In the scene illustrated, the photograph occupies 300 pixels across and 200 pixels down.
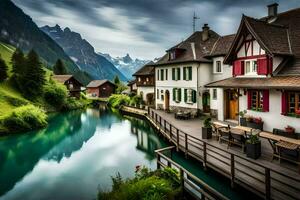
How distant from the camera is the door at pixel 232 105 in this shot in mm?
20453

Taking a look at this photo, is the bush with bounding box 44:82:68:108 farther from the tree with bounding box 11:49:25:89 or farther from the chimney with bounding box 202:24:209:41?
the chimney with bounding box 202:24:209:41

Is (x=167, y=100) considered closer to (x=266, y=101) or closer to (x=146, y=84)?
(x=146, y=84)

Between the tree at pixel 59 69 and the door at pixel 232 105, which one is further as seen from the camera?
the tree at pixel 59 69

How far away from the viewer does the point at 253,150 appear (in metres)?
11.1

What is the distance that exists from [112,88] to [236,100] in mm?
64708

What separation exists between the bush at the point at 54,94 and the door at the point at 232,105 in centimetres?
3496

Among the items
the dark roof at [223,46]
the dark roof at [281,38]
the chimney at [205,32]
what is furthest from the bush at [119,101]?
the dark roof at [281,38]

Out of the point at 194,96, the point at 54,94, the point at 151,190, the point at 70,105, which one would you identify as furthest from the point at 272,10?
the point at 70,105

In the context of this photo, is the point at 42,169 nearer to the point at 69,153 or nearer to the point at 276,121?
the point at 69,153

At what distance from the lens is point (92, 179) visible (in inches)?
565

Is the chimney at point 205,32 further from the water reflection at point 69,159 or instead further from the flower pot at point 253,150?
the flower pot at point 253,150

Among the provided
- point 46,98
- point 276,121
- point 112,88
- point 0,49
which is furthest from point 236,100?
point 0,49

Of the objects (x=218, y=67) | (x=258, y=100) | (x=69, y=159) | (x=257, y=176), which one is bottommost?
(x=69, y=159)

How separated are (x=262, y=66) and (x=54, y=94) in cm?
3884
